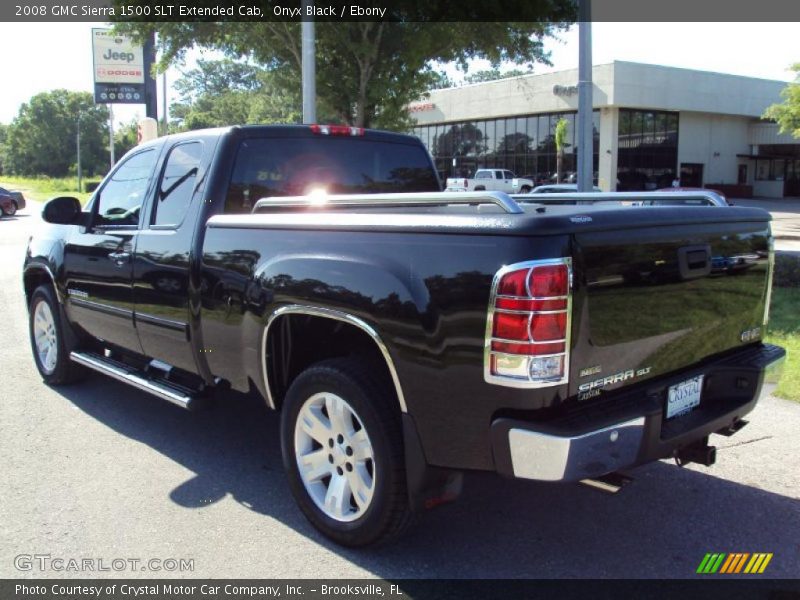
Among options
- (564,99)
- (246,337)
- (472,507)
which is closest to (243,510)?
(246,337)

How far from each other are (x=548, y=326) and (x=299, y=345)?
5.26 feet

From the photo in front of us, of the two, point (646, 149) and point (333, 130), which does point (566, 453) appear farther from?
point (646, 149)

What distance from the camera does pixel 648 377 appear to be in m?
3.12

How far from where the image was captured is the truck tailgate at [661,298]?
277cm

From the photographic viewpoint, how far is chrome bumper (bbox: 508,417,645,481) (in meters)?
2.59

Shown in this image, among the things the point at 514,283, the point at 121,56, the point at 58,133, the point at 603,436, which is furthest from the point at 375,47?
the point at 58,133

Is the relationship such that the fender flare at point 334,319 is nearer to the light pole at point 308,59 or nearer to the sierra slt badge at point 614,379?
the sierra slt badge at point 614,379

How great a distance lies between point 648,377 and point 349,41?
1268 centimetres

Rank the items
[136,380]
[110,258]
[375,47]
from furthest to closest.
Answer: [375,47] → [110,258] → [136,380]

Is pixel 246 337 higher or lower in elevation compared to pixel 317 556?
higher

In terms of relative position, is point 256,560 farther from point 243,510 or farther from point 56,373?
point 56,373

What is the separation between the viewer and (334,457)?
343cm

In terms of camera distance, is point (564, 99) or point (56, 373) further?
point (564, 99)
